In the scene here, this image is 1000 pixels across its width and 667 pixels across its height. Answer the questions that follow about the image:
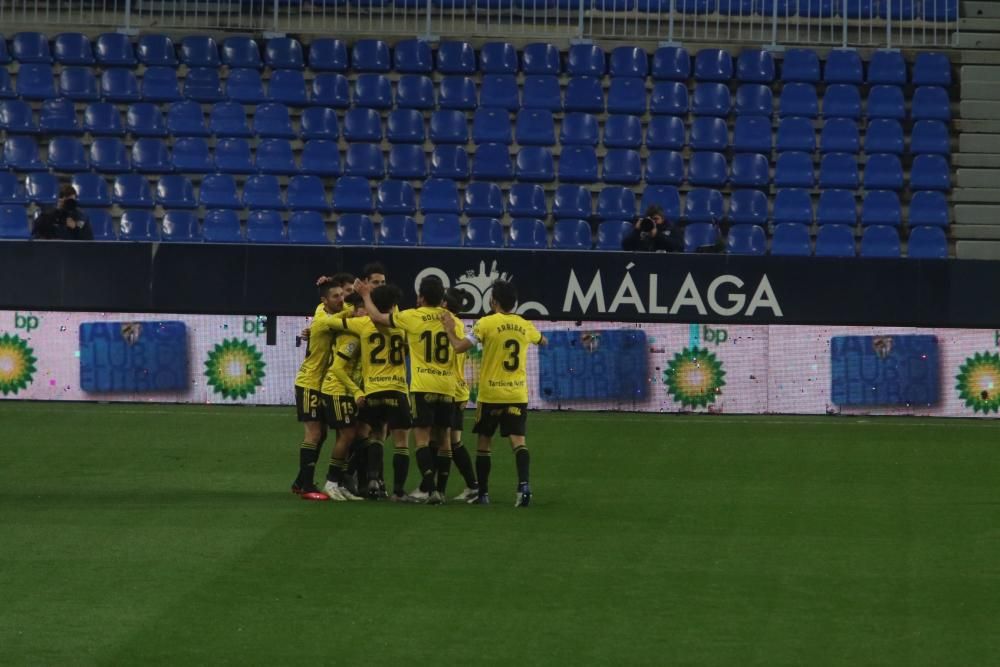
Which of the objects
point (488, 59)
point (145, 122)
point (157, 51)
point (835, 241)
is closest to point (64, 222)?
point (145, 122)

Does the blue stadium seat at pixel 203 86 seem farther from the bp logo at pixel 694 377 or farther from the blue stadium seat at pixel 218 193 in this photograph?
the bp logo at pixel 694 377

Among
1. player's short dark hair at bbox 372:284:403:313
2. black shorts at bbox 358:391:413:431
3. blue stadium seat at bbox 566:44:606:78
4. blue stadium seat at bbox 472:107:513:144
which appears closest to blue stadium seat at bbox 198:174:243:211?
blue stadium seat at bbox 472:107:513:144

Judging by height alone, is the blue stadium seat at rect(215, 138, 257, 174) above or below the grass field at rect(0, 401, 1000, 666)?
above

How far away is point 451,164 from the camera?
25.2 meters

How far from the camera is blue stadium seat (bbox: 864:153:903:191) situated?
993 inches

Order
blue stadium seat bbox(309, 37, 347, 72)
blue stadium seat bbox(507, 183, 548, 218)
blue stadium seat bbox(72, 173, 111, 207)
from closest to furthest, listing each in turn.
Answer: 1. blue stadium seat bbox(507, 183, 548, 218)
2. blue stadium seat bbox(72, 173, 111, 207)
3. blue stadium seat bbox(309, 37, 347, 72)

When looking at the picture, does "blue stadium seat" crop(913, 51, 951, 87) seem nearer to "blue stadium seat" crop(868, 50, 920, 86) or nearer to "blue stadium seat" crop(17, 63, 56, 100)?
"blue stadium seat" crop(868, 50, 920, 86)

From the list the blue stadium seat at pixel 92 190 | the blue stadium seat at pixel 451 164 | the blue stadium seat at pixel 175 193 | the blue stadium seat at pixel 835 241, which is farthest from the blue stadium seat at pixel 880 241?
the blue stadium seat at pixel 92 190

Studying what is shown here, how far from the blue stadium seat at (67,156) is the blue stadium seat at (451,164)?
508cm

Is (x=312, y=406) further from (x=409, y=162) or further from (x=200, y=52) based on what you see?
(x=200, y=52)

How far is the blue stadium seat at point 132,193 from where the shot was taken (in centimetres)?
2495

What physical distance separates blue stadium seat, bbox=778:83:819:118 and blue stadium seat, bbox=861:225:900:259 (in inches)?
88.1

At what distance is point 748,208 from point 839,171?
5.10ft

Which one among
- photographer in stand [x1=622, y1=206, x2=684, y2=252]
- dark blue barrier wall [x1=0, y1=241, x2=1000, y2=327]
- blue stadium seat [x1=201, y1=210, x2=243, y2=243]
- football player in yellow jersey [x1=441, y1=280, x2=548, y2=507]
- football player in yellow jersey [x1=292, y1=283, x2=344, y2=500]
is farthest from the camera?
blue stadium seat [x1=201, y1=210, x2=243, y2=243]
